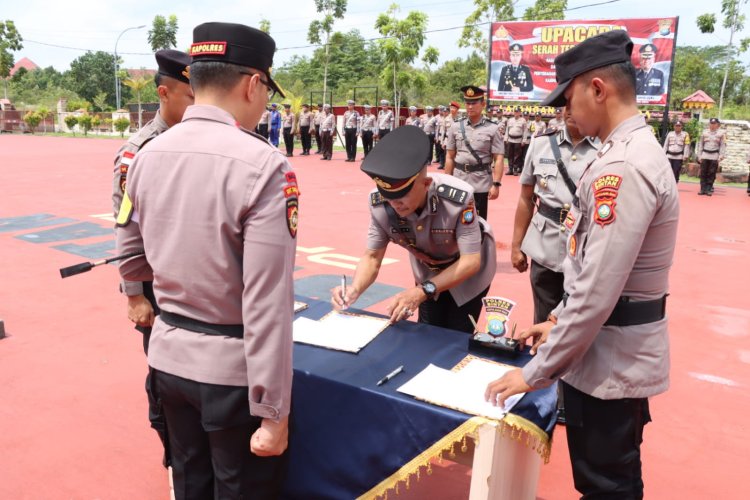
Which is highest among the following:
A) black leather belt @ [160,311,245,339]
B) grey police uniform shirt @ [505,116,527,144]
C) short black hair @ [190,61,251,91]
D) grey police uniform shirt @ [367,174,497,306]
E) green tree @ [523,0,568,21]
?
green tree @ [523,0,568,21]

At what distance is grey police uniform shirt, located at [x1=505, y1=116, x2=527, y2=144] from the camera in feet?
53.2

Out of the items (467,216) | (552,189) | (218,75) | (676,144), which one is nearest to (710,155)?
(676,144)

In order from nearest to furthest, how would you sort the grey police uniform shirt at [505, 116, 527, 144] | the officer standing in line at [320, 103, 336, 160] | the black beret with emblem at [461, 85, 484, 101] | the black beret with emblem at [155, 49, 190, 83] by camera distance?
the black beret with emblem at [155, 49, 190, 83] < the black beret with emblem at [461, 85, 484, 101] < the grey police uniform shirt at [505, 116, 527, 144] < the officer standing in line at [320, 103, 336, 160]

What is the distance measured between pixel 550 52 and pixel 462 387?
52.1ft

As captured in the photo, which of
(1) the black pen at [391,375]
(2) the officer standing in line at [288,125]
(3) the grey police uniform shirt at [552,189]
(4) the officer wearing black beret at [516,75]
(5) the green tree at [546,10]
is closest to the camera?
(1) the black pen at [391,375]

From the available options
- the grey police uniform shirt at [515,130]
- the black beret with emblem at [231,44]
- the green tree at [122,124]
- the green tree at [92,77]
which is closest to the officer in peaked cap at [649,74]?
the grey police uniform shirt at [515,130]

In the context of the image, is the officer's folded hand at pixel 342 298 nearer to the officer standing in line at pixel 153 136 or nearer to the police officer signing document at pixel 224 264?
the officer standing in line at pixel 153 136

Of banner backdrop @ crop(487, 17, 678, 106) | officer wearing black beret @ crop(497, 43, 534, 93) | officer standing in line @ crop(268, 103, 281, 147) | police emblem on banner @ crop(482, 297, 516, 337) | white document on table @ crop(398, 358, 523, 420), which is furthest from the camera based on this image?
officer standing in line @ crop(268, 103, 281, 147)

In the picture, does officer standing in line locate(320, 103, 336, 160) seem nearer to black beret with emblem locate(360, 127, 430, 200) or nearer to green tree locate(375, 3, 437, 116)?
green tree locate(375, 3, 437, 116)

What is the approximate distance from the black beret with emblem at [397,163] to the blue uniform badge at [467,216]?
0.35 meters

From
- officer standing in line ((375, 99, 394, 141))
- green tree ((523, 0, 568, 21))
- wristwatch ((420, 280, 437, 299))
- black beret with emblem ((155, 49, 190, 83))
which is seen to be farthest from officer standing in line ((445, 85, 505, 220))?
green tree ((523, 0, 568, 21))

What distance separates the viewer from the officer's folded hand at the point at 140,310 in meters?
2.40

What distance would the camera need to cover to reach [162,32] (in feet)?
153

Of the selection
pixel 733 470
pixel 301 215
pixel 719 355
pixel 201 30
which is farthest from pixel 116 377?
pixel 301 215
